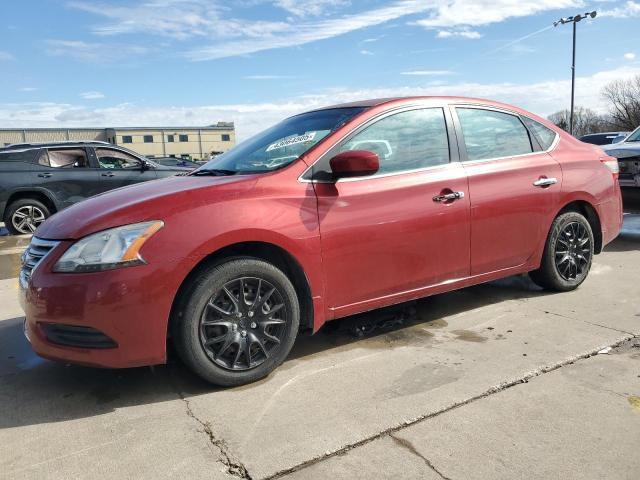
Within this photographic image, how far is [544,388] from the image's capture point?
303 centimetres

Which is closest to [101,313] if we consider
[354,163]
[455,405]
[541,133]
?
[354,163]

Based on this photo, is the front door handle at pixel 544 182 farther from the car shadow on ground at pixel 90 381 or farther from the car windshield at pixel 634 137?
the car windshield at pixel 634 137

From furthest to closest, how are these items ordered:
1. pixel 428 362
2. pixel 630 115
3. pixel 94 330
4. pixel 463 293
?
pixel 630 115, pixel 463 293, pixel 428 362, pixel 94 330

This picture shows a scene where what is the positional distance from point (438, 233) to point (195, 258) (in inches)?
67.6

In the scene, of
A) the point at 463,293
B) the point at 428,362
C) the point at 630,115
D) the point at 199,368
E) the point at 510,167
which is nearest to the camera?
the point at 199,368

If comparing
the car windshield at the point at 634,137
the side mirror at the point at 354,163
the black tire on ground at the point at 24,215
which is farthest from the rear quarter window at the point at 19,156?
the car windshield at the point at 634,137

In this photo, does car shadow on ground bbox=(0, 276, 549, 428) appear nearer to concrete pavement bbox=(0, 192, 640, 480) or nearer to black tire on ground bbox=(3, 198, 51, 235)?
concrete pavement bbox=(0, 192, 640, 480)

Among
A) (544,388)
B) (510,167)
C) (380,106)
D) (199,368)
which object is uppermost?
(380,106)

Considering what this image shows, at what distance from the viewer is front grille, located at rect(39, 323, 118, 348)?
2.82m

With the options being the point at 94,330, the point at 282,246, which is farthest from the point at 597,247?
the point at 94,330

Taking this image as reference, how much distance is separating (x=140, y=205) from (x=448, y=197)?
A: 6.78 ft

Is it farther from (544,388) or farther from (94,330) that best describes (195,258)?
(544,388)

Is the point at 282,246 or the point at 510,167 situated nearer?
the point at 282,246

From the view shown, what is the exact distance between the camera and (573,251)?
4.73 m
